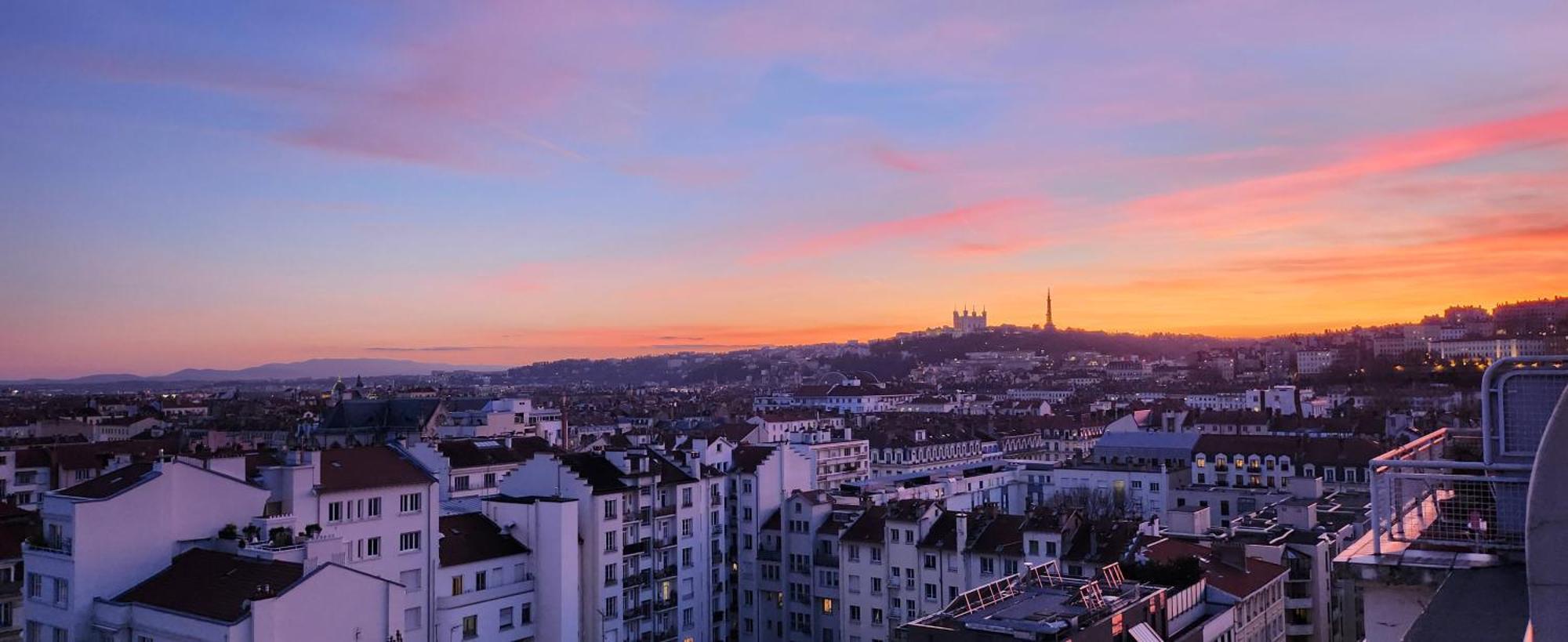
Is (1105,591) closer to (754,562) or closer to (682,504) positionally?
(682,504)

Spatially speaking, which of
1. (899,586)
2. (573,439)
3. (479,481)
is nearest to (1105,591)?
(899,586)

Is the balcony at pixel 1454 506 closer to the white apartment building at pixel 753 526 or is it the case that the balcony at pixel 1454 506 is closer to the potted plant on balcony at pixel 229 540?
the potted plant on balcony at pixel 229 540

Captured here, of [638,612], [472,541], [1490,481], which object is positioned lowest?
[638,612]

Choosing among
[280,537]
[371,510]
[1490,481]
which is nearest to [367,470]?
[371,510]

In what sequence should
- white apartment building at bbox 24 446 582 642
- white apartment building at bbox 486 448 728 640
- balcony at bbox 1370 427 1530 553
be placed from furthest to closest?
white apartment building at bbox 486 448 728 640 → white apartment building at bbox 24 446 582 642 → balcony at bbox 1370 427 1530 553

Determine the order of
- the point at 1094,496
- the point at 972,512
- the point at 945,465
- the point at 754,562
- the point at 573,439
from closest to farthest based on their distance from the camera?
the point at 972,512 < the point at 754,562 < the point at 1094,496 < the point at 945,465 < the point at 573,439

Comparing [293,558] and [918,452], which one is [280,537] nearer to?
[293,558]

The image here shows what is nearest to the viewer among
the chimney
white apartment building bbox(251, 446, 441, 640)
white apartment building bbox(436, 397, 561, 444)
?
white apartment building bbox(251, 446, 441, 640)

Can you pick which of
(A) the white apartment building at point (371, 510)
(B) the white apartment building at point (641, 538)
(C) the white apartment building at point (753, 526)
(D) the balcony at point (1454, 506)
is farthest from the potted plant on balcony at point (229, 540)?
(D) the balcony at point (1454, 506)

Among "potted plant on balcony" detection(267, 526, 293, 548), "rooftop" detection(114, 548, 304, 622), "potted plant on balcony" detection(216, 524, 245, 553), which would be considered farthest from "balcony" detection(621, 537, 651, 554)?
"rooftop" detection(114, 548, 304, 622)

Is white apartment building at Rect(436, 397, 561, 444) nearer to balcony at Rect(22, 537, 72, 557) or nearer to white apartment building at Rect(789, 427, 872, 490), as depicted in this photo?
white apartment building at Rect(789, 427, 872, 490)

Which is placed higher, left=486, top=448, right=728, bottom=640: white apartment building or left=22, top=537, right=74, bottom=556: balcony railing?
left=22, top=537, right=74, bottom=556: balcony railing
